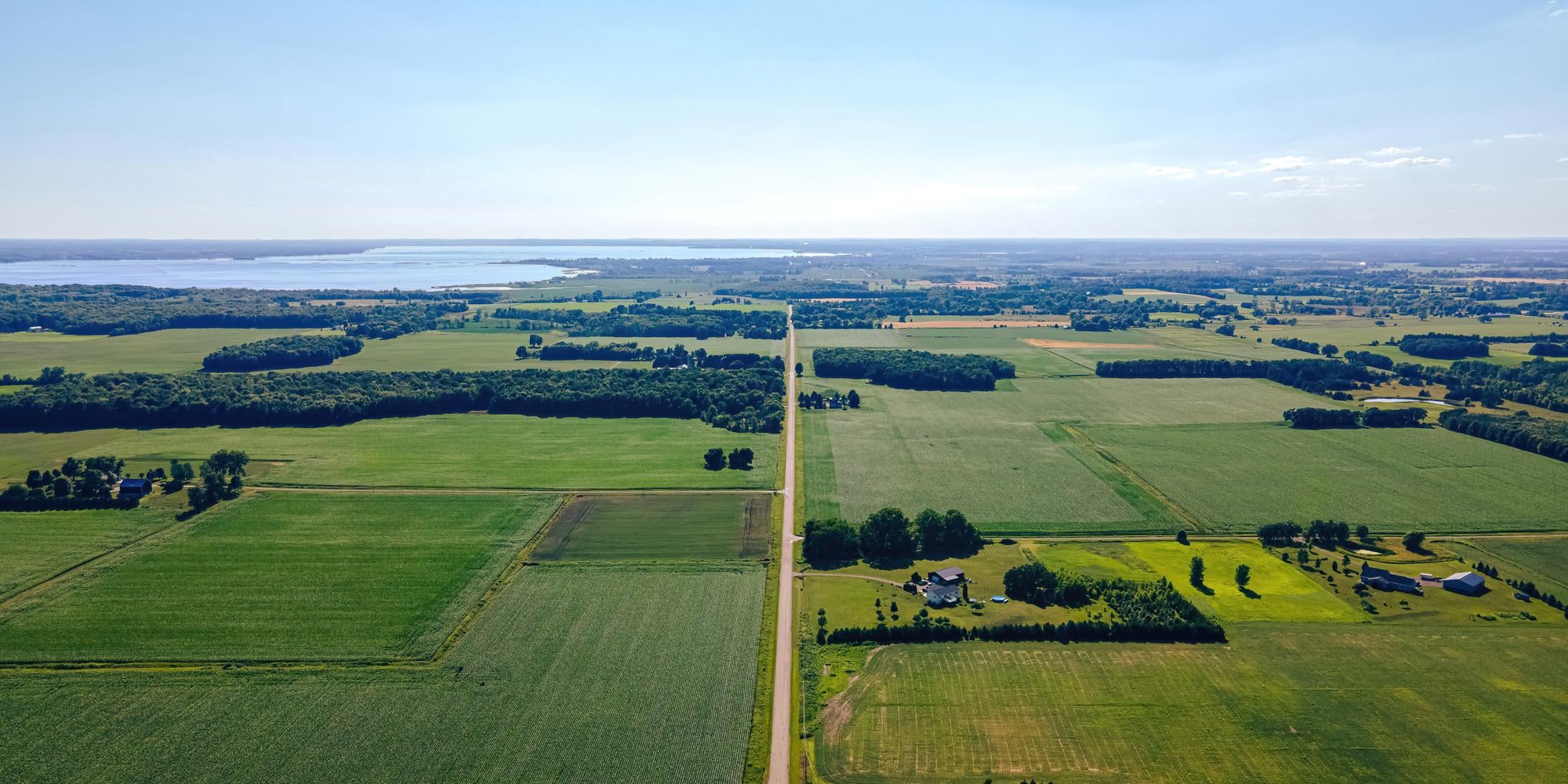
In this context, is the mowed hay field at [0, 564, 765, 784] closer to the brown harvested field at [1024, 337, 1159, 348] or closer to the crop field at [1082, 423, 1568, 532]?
the crop field at [1082, 423, 1568, 532]

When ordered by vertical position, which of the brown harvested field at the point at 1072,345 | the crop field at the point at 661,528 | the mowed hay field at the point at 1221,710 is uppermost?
the brown harvested field at the point at 1072,345

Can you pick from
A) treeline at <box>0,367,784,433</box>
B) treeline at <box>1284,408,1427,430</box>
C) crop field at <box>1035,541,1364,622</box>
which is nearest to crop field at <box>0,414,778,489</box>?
treeline at <box>0,367,784,433</box>

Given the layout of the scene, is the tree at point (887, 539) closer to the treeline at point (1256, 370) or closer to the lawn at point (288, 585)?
the lawn at point (288, 585)

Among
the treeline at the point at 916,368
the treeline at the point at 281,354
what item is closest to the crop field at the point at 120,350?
the treeline at the point at 281,354

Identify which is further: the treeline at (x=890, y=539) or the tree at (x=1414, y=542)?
the tree at (x=1414, y=542)

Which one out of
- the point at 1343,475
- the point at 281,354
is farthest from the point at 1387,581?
the point at 281,354
